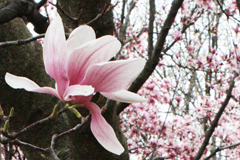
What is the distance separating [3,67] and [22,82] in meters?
0.65

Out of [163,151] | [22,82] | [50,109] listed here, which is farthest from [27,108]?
[163,151]

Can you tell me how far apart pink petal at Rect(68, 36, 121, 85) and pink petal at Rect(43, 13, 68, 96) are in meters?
0.01

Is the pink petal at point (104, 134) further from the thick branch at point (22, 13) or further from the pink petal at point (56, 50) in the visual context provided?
the thick branch at point (22, 13)

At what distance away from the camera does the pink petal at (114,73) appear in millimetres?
371

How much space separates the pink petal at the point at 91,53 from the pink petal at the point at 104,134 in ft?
0.22

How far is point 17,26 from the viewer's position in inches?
41.9

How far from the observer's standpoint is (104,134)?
0.43 m

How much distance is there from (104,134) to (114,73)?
0.11 meters

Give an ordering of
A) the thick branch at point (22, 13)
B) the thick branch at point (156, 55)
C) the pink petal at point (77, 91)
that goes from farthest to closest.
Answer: the thick branch at point (156, 55)
the thick branch at point (22, 13)
the pink petal at point (77, 91)

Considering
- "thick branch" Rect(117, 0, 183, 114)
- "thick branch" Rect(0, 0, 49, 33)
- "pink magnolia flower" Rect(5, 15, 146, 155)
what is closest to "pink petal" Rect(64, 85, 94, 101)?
"pink magnolia flower" Rect(5, 15, 146, 155)

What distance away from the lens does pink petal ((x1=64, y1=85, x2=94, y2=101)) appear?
1.16ft

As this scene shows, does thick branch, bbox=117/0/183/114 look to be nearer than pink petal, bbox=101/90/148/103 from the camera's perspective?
No

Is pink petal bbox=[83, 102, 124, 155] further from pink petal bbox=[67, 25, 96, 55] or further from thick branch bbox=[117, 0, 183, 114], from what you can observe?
thick branch bbox=[117, 0, 183, 114]

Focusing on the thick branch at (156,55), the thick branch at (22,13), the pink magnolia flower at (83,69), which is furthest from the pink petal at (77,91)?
the thick branch at (156,55)
